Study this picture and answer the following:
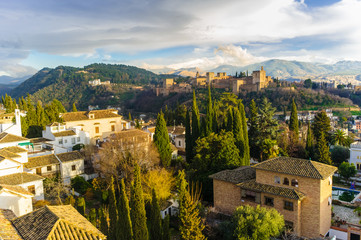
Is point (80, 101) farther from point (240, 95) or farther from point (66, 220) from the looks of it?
point (66, 220)

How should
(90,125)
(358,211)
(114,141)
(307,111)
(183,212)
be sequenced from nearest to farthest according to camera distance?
1. (183,212)
2. (358,211)
3. (114,141)
4. (90,125)
5. (307,111)

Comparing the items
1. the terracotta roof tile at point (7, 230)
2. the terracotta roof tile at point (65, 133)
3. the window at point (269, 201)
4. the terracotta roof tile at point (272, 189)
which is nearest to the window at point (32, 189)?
the terracotta roof tile at point (65, 133)

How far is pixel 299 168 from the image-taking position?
15641 mm

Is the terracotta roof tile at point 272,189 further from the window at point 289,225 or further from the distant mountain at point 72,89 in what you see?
the distant mountain at point 72,89

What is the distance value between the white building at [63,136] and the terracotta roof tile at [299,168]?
2307 cm

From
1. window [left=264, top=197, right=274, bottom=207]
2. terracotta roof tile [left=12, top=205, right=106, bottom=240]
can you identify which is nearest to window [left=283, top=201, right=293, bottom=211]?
window [left=264, top=197, right=274, bottom=207]

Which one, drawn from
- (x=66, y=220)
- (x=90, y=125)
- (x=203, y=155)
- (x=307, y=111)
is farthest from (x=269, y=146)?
(x=307, y=111)

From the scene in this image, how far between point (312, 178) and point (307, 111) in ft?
186

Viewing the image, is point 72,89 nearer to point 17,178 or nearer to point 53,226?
point 17,178

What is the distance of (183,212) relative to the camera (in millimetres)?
12539

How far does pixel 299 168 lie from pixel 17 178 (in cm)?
2058

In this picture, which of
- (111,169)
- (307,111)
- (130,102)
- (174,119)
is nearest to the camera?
(111,169)

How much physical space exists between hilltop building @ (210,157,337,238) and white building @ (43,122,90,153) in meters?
21.9

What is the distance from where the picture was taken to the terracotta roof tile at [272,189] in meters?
14.9
